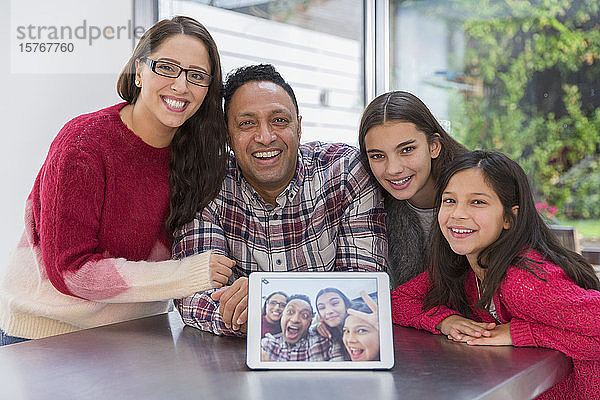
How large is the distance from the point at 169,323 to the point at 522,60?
7.72 feet

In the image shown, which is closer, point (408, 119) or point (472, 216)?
point (472, 216)

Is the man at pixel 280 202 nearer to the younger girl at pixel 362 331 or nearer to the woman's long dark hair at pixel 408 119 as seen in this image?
the woman's long dark hair at pixel 408 119

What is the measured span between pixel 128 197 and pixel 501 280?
2.84ft

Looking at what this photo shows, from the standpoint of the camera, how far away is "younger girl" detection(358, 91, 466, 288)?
5.50ft

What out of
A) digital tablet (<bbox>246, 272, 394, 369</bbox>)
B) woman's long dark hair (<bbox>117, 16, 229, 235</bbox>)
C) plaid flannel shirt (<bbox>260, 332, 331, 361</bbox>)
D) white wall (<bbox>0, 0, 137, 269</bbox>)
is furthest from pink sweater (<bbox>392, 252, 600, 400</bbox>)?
white wall (<bbox>0, 0, 137, 269</bbox>)

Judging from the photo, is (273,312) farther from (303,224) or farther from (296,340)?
(303,224)

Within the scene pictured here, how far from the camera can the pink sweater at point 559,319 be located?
3.98 ft

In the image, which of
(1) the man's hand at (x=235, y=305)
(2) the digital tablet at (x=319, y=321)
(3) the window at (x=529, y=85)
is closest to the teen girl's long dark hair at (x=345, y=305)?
(2) the digital tablet at (x=319, y=321)

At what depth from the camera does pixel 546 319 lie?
4.08 ft

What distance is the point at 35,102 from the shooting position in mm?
2492

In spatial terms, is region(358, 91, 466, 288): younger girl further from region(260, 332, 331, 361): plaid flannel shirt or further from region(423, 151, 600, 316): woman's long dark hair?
region(260, 332, 331, 361): plaid flannel shirt

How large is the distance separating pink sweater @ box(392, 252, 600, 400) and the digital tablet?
0.28m

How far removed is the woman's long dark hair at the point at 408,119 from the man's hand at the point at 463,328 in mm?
499

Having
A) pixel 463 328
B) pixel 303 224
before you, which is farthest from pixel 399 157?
pixel 463 328
